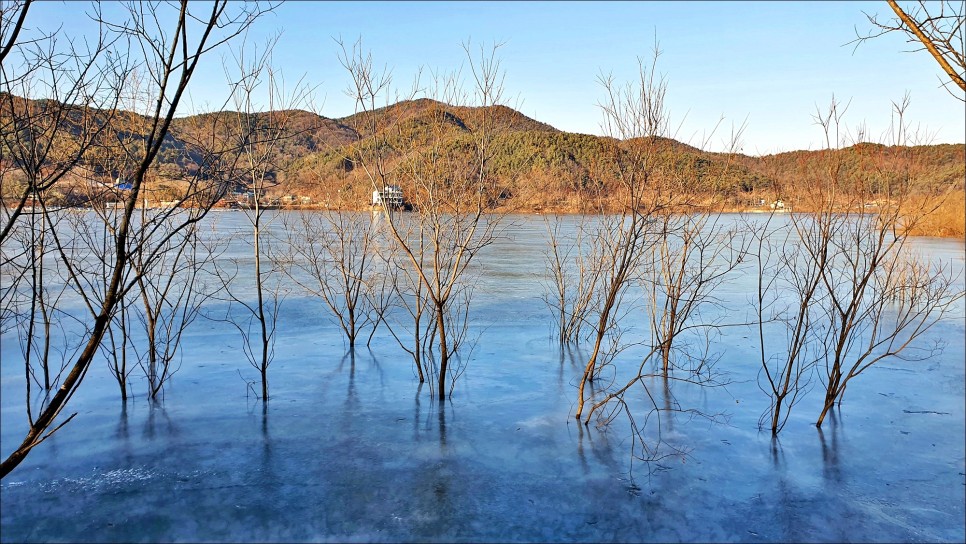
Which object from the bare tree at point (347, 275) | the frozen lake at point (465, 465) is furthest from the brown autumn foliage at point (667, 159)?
the frozen lake at point (465, 465)

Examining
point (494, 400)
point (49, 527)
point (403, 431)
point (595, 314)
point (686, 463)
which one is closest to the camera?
point (49, 527)

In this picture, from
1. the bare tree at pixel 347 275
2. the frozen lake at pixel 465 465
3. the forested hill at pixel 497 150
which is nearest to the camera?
the frozen lake at pixel 465 465

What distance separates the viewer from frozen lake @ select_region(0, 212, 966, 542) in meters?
4.48

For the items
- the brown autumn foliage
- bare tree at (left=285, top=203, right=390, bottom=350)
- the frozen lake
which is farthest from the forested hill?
the frozen lake

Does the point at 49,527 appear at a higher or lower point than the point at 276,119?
lower

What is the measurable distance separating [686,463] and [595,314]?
6.66m

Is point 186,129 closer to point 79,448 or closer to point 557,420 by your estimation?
point 79,448

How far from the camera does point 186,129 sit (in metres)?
6.69

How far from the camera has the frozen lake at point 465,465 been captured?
14.7ft

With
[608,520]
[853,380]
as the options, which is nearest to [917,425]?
[853,380]

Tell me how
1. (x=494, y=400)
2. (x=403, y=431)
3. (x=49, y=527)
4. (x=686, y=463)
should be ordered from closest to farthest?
(x=49, y=527) → (x=686, y=463) → (x=403, y=431) → (x=494, y=400)

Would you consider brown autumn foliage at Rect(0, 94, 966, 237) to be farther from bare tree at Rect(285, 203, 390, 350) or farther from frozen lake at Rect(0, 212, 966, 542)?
frozen lake at Rect(0, 212, 966, 542)

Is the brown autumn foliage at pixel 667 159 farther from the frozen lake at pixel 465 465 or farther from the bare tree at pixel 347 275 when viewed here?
the frozen lake at pixel 465 465

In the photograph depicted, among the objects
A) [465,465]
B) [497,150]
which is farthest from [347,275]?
[465,465]
